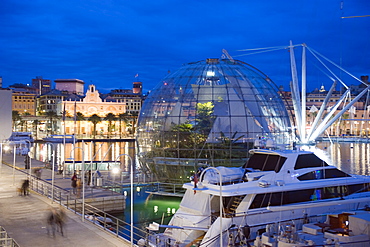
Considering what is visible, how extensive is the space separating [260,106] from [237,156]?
3.55 meters

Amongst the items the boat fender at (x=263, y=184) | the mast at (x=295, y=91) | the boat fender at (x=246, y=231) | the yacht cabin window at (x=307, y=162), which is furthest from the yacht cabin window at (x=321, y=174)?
the mast at (x=295, y=91)

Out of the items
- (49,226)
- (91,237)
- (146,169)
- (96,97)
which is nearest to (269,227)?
(91,237)

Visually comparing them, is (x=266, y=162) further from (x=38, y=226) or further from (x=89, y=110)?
(x=89, y=110)

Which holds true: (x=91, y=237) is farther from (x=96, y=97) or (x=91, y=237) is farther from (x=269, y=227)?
(x=96, y=97)

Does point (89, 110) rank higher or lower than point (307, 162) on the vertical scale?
higher

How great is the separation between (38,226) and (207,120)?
41.3 feet

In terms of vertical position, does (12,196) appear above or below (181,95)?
below

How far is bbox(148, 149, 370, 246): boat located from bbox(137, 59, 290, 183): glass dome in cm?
579

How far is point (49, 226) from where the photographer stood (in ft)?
60.3

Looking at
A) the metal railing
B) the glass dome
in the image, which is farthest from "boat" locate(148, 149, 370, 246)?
the glass dome

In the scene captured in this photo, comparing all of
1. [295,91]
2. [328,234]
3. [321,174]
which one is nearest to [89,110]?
[295,91]

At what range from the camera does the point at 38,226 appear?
18.8m

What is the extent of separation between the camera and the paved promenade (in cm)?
1642

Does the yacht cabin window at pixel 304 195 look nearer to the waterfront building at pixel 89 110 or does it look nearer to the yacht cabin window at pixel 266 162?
the yacht cabin window at pixel 266 162
